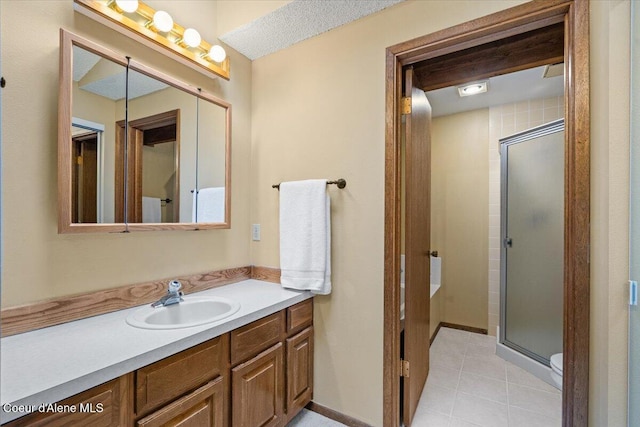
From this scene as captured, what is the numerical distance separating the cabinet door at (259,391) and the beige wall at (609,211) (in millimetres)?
1382

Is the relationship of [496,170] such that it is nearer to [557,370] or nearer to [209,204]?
[557,370]

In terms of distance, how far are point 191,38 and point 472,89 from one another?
2346mm

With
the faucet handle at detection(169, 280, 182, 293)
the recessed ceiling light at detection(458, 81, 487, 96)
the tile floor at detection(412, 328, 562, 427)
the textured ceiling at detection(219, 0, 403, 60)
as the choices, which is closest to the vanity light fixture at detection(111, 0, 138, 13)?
the textured ceiling at detection(219, 0, 403, 60)

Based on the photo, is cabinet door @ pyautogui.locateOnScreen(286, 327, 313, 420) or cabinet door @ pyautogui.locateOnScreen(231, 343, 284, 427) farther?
cabinet door @ pyautogui.locateOnScreen(286, 327, 313, 420)

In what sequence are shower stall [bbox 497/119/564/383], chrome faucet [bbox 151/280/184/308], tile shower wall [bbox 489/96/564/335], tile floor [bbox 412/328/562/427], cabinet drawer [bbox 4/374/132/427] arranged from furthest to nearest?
1. tile shower wall [bbox 489/96/564/335]
2. shower stall [bbox 497/119/564/383]
3. tile floor [bbox 412/328/562/427]
4. chrome faucet [bbox 151/280/184/308]
5. cabinet drawer [bbox 4/374/132/427]

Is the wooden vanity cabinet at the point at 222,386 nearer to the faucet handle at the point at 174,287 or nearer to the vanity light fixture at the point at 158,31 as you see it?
the faucet handle at the point at 174,287

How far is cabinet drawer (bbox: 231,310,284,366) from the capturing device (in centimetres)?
135

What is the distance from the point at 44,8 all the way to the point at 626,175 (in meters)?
2.40

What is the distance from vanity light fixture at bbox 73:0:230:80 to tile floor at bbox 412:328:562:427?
2.51 meters

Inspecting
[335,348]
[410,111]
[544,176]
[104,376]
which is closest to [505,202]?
[544,176]

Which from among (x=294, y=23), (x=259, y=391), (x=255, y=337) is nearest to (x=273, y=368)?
(x=259, y=391)

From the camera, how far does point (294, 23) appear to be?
177 cm

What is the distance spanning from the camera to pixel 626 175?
3.77 ft

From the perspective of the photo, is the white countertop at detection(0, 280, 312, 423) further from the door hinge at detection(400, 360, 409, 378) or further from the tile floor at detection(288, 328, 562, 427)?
the tile floor at detection(288, 328, 562, 427)
